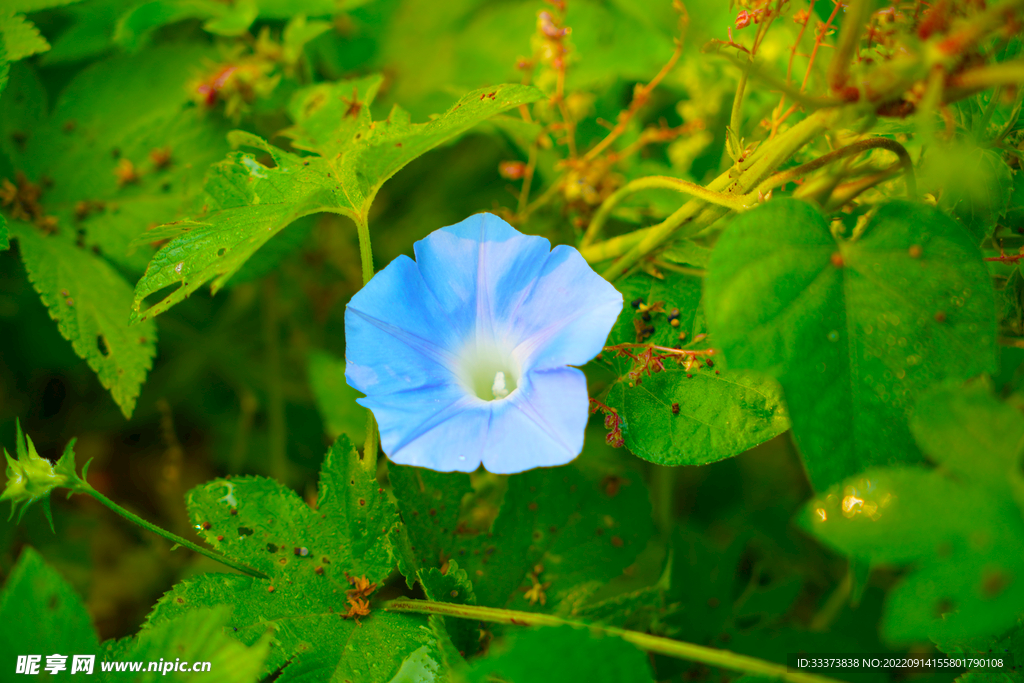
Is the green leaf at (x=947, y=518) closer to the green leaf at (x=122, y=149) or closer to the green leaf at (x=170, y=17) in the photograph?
the green leaf at (x=122, y=149)

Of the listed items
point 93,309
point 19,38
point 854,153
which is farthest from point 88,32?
point 854,153

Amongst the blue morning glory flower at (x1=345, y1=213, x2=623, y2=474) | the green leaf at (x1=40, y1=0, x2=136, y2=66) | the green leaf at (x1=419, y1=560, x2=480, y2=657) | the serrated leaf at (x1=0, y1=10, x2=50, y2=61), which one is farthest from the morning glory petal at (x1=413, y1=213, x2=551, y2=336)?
the green leaf at (x1=40, y1=0, x2=136, y2=66)

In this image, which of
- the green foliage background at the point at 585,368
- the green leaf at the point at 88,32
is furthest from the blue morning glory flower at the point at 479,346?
the green leaf at the point at 88,32

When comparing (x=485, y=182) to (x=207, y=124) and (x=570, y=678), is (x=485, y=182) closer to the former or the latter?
(x=207, y=124)

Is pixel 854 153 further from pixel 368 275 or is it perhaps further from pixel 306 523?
pixel 306 523

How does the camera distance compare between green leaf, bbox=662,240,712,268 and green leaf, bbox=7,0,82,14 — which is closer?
green leaf, bbox=662,240,712,268

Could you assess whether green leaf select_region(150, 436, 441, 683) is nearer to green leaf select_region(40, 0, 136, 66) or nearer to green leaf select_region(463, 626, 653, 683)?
green leaf select_region(463, 626, 653, 683)
